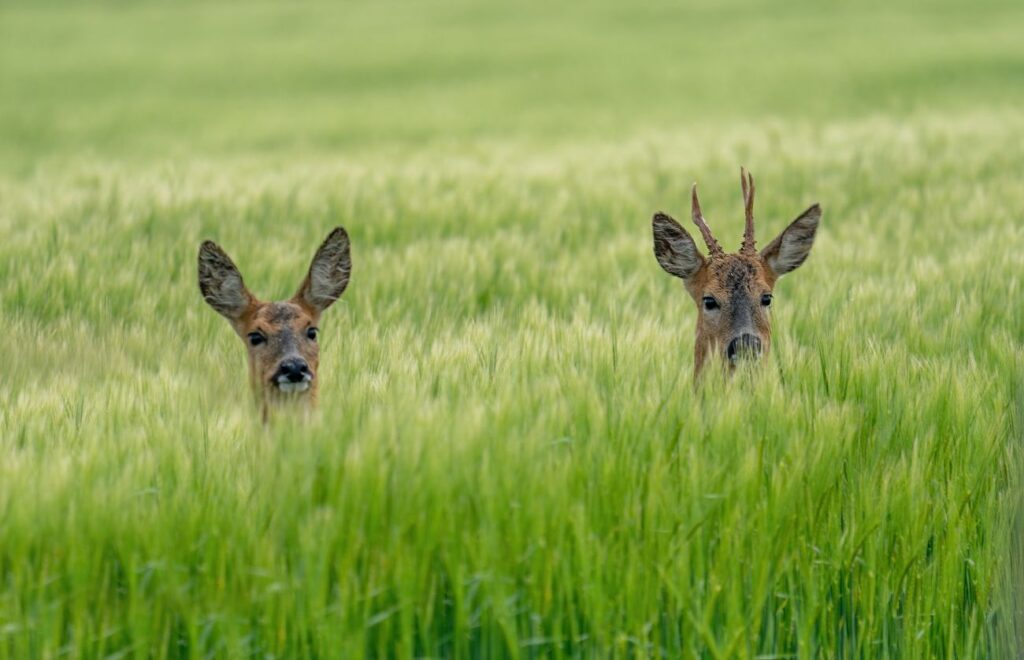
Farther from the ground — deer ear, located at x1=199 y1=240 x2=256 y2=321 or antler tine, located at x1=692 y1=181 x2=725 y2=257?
antler tine, located at x1=692 y1=181 x2=725 y2=257

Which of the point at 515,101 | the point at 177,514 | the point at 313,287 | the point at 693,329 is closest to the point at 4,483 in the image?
the point at 177,514

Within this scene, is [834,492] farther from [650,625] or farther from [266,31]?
[266,31]

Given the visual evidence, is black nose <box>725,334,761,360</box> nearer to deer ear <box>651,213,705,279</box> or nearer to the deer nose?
the deer nose

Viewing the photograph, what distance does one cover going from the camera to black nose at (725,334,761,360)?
17.4ft

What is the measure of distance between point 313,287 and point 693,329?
2.10 metres

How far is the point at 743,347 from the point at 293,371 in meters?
1.77

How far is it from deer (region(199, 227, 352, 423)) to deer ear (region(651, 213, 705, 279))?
1289 mm

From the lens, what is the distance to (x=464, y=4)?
146ft

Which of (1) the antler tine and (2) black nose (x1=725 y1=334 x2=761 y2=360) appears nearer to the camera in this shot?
(2) black nose (x1=725 y1=334 x2=761 y2=360)

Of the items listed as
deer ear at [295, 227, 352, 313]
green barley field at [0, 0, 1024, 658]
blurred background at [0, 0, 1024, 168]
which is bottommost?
green barley field at [0, 0, 1024, 658]

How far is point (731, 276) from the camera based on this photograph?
5586mm

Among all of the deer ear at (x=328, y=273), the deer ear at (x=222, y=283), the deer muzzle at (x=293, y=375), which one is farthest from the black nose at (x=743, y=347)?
the deer ear at (x=222, y=283)

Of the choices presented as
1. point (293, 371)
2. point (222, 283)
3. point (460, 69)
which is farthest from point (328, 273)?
point (460, 69)

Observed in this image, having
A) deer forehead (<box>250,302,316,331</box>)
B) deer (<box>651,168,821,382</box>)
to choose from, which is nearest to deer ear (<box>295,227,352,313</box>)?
deer forehead (<box>250,302,316,331</box>)
